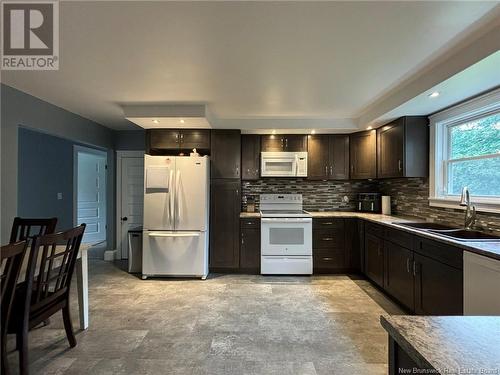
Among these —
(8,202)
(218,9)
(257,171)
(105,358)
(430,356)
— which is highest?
(218,9)

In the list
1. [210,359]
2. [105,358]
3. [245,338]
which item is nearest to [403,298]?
[245,338]

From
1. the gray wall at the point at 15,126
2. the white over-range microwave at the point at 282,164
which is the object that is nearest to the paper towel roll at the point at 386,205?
the white over-range microwave at the point at 282,164

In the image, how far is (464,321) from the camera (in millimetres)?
893

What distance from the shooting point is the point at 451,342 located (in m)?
0.76

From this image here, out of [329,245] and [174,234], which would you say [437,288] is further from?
[174,234]

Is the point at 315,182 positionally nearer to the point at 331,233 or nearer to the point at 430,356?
the point at 331,233

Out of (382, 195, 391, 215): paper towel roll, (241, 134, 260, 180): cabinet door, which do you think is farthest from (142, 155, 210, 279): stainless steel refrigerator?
(382, 195, 391, 215): paper towel roll

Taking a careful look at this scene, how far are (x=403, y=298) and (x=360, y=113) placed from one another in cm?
242

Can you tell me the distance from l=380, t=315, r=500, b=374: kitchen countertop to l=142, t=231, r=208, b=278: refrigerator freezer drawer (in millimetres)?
3135

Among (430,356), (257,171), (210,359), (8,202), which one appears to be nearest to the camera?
(430,356)

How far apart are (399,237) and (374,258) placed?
2.49ft

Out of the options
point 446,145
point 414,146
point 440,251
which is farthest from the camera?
point 414,146

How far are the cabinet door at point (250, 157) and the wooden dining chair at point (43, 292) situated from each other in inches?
104

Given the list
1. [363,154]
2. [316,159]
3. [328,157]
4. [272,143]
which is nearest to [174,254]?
[272,143]
